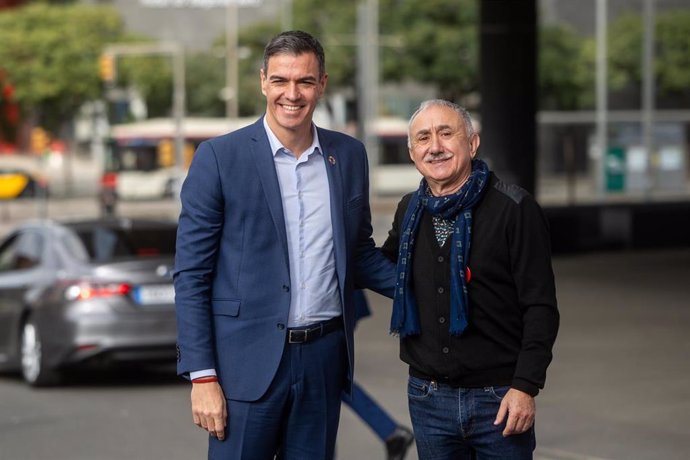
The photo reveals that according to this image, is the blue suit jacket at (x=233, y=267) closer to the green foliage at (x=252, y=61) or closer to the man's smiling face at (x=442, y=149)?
the man's smiling face at (x=442, y=149)

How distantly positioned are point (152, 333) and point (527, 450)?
7.54m

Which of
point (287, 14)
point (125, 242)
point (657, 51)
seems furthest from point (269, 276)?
point (287, 14)

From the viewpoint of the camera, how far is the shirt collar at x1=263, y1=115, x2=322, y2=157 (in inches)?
176

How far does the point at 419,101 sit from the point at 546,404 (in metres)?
53.2

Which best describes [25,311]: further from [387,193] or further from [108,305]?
[387,193]

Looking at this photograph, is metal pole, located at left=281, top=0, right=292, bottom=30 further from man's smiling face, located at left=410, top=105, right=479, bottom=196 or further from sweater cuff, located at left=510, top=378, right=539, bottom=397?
sweater cuff, located at left=510, top=378, right=539, bottom=397

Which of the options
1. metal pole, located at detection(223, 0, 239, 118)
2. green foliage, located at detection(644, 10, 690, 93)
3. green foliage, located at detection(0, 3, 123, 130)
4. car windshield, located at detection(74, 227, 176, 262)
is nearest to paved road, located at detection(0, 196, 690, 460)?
car windshield, located at detection(74, 227, 176, 262)

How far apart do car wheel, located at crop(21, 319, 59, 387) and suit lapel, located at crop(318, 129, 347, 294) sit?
7.73 metres

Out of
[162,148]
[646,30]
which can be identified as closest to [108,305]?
[646,30]

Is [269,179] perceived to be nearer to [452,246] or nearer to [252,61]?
[452,246]

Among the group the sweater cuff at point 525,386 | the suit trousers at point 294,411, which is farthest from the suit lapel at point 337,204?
the sweater cuff at point 525,386

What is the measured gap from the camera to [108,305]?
38.0 ft

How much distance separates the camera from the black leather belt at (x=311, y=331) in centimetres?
442

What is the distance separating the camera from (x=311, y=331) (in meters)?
4.44
